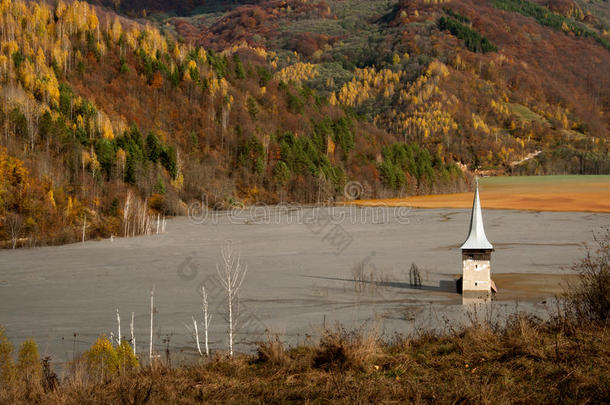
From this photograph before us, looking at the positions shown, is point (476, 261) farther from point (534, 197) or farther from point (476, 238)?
point (534, 197)

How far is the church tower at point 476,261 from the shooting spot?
29484 millimetres

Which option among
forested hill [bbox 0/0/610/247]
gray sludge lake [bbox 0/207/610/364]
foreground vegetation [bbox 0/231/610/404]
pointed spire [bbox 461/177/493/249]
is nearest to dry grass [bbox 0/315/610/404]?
foreground vegetation [bbox 0/231/610/404]

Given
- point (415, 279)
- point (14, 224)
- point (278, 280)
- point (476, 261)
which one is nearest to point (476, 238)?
point (476, 261)

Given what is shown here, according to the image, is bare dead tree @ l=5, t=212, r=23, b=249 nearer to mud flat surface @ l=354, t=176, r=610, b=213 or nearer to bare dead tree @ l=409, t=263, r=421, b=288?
bare dead tree @ l=409, t=263, r=421, b=288

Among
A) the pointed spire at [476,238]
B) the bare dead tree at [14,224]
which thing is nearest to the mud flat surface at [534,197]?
the bare dead tree at [14,224]

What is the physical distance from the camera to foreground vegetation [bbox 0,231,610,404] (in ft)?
31.4

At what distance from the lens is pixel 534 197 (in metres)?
130

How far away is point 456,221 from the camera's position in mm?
79938

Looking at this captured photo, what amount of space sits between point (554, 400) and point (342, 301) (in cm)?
2208

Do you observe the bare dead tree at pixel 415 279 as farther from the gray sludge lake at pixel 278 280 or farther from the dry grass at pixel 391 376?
the dry grass at pixel 391 376

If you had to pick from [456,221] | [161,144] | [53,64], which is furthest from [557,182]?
[53,64]

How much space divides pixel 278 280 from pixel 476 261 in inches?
533

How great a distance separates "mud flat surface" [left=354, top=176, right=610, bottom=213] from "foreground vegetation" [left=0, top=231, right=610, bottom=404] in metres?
87.3

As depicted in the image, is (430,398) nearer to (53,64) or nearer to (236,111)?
(53,64)
